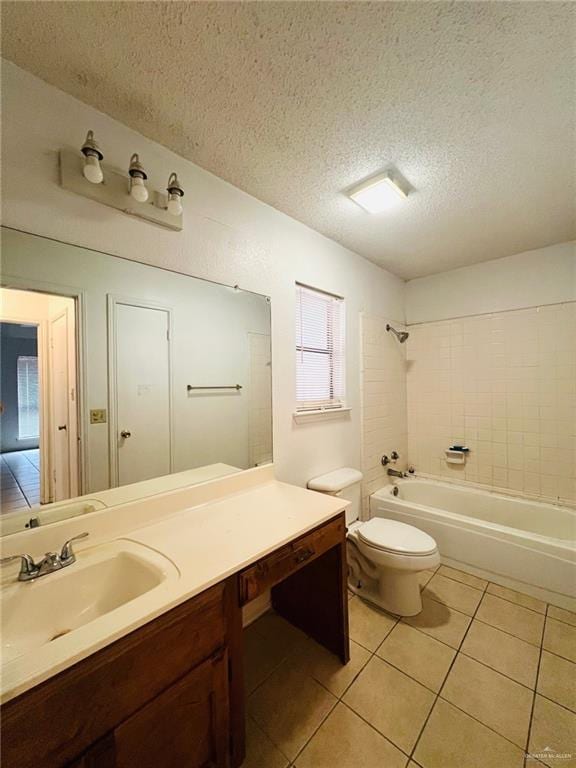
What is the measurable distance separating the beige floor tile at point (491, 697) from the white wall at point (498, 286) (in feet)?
8.26

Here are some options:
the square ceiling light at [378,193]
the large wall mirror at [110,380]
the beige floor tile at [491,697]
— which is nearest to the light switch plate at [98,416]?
the large wall mirror at [110,380]

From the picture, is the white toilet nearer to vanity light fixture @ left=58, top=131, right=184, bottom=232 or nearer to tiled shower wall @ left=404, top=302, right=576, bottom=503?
tiled shower wall @ left=404, top=302, right=576, bottom=503

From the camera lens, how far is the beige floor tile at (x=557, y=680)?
4.18ft

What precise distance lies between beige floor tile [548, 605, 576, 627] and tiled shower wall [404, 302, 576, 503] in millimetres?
856

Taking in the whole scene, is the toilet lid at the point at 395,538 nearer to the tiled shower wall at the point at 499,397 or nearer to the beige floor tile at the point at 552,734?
the beige floor tile at the point at 552,734

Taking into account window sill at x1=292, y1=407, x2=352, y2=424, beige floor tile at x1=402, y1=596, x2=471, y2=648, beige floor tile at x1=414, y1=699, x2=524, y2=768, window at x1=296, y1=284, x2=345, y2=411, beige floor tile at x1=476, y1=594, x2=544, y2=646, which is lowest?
beige floor tile at x1=402, y1=596, x2=471, y2=648

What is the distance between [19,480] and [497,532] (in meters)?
2.62

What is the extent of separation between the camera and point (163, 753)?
786 millimetres

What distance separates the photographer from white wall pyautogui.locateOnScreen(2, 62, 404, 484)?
1015 millimetres

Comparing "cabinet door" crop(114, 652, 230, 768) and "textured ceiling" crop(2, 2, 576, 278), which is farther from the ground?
"textured ceiling" crop(2, 2, 576, 278)

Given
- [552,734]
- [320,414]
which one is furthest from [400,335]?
[552,734]

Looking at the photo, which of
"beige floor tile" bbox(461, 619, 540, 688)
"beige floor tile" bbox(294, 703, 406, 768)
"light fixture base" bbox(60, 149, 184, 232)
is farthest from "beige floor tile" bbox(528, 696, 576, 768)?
"light fixture base" bbox(60, 149, 184, 232)

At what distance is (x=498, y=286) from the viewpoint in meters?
2.62

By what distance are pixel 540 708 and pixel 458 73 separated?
97.4 inches
